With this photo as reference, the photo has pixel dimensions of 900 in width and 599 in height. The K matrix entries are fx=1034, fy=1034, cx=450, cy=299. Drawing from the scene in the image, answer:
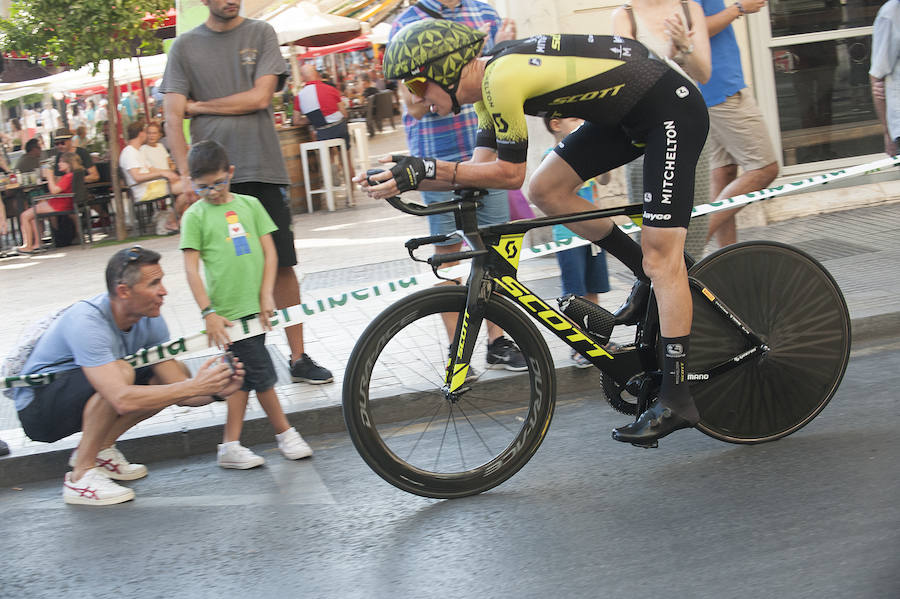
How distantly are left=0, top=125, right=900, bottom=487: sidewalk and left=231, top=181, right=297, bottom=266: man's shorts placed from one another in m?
0.55

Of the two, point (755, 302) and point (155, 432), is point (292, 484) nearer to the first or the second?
point (155, 432)

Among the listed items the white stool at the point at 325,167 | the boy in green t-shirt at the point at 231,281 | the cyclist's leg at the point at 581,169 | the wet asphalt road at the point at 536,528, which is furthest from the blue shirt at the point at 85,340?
the white stool at the point at 325,167

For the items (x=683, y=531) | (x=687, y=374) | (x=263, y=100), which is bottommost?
(x=683, y=531)

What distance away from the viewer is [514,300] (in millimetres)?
4043

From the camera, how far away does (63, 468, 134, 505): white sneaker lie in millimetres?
4508

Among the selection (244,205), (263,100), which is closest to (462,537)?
(244,205)

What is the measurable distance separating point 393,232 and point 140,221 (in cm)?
544

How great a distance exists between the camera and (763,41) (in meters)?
9.15

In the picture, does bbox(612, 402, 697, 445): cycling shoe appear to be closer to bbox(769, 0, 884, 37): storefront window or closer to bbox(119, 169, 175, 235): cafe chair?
bbox(769, 0, 884, 37): storefront window

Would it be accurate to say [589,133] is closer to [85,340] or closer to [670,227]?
[670,227]

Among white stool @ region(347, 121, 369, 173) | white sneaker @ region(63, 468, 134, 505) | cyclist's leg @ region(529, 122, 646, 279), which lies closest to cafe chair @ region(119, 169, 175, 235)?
white stool @ region(347, 121, 369, 173)

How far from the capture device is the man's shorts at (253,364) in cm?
479

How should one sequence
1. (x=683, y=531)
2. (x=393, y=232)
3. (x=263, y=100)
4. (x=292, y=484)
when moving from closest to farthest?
(x=683, y=531), (x=292, y=484), (x=263, y=100), (x=393, y=232)

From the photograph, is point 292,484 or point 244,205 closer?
point 292,484
